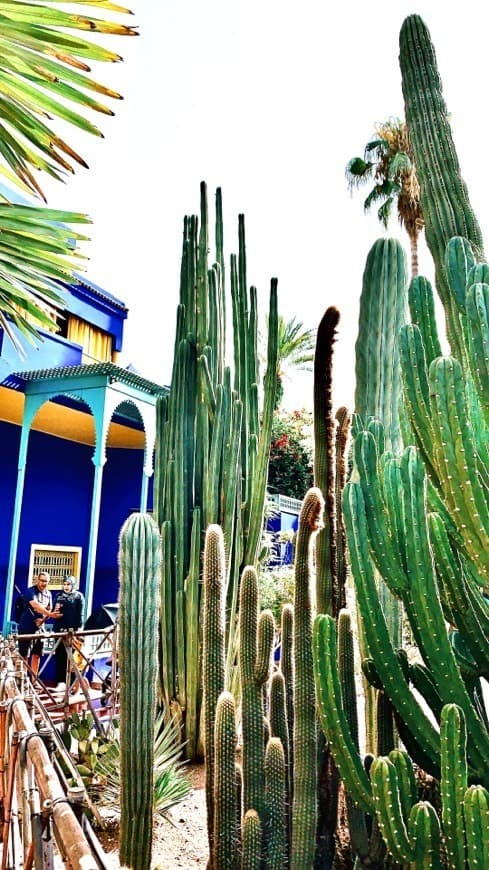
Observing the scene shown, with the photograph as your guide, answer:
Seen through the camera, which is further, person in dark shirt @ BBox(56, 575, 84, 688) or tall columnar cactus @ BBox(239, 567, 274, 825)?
person in dark shirt @ BBox(56, 575, 84, 688)

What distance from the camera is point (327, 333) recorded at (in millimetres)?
3107

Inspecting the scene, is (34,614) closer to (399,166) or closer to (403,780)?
(403,780)

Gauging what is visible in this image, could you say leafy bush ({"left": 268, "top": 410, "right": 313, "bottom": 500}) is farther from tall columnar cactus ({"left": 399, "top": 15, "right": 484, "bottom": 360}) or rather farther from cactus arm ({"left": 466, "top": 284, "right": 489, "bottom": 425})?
cactus arm ({"left": 466, "top": 284, "right": 489, "bottom": 425})

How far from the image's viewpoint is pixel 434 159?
10.0 feet

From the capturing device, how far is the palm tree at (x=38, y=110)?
401 cm

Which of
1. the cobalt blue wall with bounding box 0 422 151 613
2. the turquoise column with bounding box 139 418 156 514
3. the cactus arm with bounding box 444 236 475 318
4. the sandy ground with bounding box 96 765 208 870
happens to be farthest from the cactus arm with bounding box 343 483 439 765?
the cobalt blue wall with bounding box 0 422 151 613

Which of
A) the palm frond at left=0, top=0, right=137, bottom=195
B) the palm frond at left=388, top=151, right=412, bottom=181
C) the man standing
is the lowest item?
the man standing

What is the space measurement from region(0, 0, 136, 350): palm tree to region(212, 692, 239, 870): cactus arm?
3.66 m

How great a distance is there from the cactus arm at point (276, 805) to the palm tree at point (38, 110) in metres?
3.87

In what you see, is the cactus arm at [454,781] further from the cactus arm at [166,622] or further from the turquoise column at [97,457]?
the turquoise column at [97,457]

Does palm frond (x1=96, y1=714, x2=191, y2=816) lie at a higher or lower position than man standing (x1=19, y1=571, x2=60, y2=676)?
lower

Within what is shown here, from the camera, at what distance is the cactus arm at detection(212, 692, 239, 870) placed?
2520 millimetres

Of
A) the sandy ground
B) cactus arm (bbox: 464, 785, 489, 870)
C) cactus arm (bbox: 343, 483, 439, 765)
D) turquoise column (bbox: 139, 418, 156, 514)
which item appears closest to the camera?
cactus arm (bbox: 464, 785, 489, 870)

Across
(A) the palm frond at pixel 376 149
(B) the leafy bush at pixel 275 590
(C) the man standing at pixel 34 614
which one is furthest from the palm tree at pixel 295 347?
(C) the man standing at pixel 34 614
